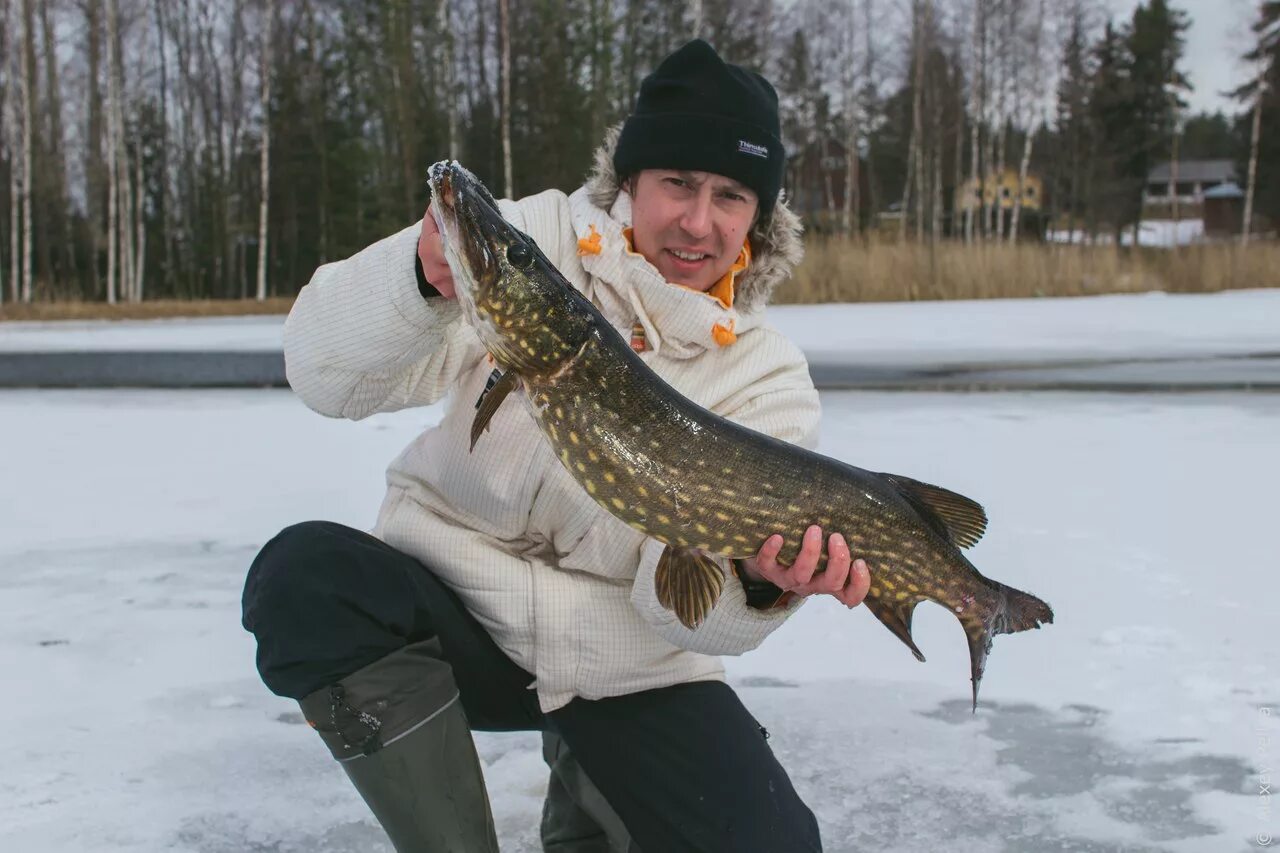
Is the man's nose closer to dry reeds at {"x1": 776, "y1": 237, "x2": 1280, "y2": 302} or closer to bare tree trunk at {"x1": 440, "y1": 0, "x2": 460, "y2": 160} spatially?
dry reeds at {"x1": 776, "y1": 237, "x2": 1280, "y2": 302}

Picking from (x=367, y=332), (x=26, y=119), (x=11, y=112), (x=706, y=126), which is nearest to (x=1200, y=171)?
(x=11, y=112)

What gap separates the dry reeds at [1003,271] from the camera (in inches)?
513

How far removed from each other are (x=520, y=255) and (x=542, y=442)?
48cm

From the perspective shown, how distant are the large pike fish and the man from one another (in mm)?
70

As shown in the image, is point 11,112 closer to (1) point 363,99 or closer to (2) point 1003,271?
(1) point 363,99

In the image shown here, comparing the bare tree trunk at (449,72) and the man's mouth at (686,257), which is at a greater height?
the bare tree trunk at (449,72)

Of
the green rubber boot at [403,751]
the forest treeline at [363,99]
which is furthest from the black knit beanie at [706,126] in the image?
the forest treeline at [363,99]

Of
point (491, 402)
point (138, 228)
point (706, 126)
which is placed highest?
point (138, 228)

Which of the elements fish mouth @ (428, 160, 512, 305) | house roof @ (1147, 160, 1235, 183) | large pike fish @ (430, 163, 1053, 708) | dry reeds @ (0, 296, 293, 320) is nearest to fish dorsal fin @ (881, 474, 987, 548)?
large pike fish @ (430, 163, 1053, 708)

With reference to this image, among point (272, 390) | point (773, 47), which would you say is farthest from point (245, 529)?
point (773, 47)

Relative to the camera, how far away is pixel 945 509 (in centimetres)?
185

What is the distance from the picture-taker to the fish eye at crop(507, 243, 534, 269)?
60.8 inches

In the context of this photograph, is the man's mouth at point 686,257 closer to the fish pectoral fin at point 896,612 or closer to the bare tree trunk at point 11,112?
the fish pectoral fin at point 896,612

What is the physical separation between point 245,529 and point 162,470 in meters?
1.11
